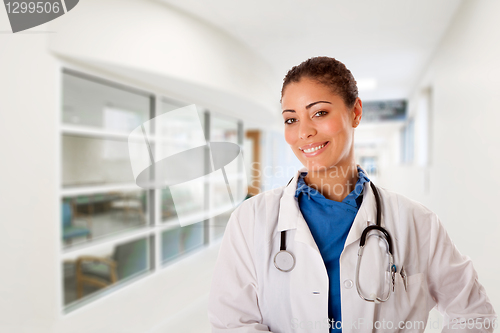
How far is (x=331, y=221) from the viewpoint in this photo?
0.84m

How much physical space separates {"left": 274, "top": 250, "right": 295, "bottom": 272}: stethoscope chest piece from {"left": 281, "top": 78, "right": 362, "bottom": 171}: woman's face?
262mm

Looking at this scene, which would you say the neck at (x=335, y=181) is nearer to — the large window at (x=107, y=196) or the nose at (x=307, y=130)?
the nose at (x=307, y=130)

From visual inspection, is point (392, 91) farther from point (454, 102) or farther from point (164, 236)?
point (164, 236)

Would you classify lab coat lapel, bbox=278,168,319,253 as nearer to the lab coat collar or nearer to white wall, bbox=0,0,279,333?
the lab coat collar

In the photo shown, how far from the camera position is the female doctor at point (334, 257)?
0.77 m

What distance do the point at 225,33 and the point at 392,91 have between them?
1.33 metres

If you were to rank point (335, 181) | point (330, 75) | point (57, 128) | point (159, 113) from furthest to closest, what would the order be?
point (159, 113) < point (57, 128) < point (335, 181) < point (330, 75)

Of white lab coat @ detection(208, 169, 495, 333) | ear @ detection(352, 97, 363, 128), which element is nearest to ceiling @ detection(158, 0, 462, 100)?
ear @ detection(352, 97, 363, 128)

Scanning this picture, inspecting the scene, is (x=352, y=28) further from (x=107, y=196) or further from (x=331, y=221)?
(x=107, y=196)

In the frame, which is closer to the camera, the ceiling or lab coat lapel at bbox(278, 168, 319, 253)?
lab coat lapel at bbox(278, 168, 319, 253)

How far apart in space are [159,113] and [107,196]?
0.88 metres

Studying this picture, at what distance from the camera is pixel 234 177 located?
11.3ft

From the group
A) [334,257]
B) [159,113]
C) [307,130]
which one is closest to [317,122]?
[307,130]

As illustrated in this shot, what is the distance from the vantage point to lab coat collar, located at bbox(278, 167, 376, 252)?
0.79 metres
